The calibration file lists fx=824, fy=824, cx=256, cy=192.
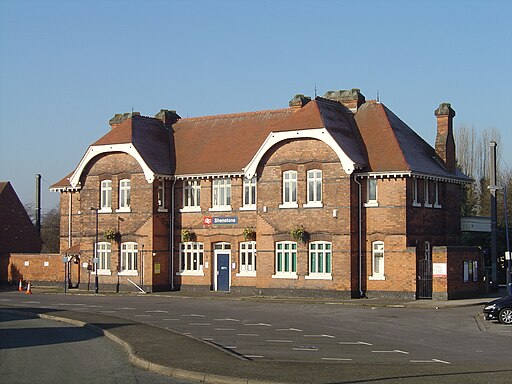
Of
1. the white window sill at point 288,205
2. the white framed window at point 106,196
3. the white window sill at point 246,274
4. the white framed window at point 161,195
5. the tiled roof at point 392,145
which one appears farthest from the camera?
the white framed window at point 106,196

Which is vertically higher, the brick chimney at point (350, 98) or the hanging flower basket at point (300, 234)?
the brick chimney at point (350, 98)

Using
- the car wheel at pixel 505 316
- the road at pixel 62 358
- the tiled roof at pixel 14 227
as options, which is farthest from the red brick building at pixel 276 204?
the road at pixel 62 358

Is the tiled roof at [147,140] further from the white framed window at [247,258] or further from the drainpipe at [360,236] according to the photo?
the drainpipe at [360,236]

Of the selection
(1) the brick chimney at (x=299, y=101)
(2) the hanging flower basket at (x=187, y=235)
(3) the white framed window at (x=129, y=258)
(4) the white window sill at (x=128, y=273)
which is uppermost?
(1) the brick chimney at (x=299, y=101)

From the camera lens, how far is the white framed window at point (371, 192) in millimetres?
41906

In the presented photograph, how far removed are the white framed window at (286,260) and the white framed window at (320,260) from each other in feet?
3.12

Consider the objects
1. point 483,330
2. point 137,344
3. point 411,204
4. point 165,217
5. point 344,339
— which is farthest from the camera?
point 165,217

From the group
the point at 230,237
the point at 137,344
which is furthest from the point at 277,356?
the point at 230,237

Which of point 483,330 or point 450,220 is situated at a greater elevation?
point 450,220

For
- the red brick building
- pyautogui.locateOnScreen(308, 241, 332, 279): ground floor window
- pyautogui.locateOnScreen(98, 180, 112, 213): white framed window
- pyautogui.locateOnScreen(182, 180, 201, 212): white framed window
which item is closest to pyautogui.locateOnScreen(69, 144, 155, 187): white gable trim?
the red brick building

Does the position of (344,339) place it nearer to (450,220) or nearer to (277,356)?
(277,356)

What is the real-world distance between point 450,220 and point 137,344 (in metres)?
28.5

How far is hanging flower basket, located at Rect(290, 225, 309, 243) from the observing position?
42656mm

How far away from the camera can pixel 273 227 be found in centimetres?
4397
